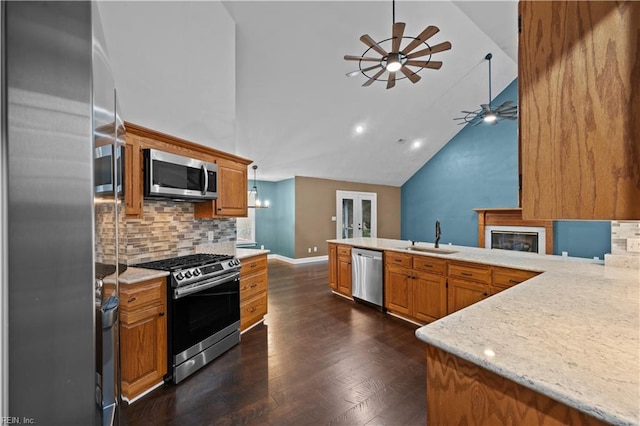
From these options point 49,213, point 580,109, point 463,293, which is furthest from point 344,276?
point 49,213

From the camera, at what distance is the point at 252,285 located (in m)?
3.15

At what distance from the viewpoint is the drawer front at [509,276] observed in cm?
242

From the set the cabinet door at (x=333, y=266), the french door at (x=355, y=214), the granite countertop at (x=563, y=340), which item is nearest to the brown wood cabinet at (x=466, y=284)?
the granite countertop at (x=563, y=340)

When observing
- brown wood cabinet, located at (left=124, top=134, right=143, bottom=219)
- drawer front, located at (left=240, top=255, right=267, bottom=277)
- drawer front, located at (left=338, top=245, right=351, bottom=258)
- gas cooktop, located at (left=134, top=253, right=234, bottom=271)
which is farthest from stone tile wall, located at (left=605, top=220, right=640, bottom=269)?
brown wood cabinet, located at (left=124, top=134, right=143, bottom=219)

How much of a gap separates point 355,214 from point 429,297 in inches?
207

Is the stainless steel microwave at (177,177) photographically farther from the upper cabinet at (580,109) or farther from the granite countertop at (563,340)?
the upper cabinet at (580,109)

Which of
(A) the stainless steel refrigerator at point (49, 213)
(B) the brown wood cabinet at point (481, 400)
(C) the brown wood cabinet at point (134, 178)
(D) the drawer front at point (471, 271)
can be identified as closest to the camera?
(A) the stainless steel refrigerator at point (49, 213)

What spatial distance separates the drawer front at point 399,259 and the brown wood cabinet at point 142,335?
256 cm

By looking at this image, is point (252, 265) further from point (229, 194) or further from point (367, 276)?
point (367, 276)

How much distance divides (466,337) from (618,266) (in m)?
2.19

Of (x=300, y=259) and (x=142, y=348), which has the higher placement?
(x=142, y=348)

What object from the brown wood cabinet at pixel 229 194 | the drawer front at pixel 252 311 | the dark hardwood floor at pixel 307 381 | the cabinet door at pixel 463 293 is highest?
the brown wood cabinet at pixel 229 194

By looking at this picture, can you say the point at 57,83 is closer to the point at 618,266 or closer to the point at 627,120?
the point at 627,120

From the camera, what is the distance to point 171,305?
2172 mm
